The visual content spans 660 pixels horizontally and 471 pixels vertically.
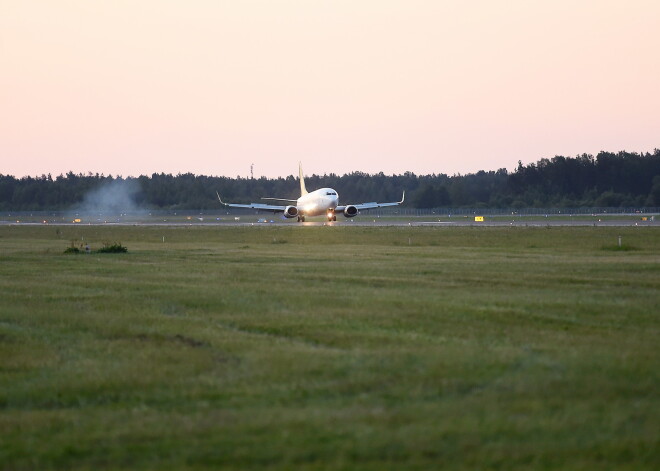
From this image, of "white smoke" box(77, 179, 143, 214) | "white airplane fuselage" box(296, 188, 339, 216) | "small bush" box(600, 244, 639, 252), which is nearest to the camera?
"small bush" box(600, 244, 639, 252)

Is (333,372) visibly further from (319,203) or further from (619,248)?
(319,203)

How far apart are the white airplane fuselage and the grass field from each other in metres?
59.4

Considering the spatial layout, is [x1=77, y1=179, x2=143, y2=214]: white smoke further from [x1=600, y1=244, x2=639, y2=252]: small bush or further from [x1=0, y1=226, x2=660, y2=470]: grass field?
[x1=0, y1=226, x2=660, y2=470]: grass field

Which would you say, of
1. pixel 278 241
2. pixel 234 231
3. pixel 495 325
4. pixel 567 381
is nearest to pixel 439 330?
pixel 495 325

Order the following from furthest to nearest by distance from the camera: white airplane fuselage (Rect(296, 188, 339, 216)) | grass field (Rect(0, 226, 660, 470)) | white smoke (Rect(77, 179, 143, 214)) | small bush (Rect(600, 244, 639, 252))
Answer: white smoke (Rect(77, 179, 143, 214))
white airplane fuselage (Rect(296, 188, 339, 216))
small bush (Rect(600, 244, 639, 252))
grass field (Rect(0, 226, 660, 470))

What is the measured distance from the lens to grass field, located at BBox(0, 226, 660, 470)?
928cm

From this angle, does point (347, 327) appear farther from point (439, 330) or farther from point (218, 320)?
point (218, 320)

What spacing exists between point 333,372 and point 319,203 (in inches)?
2960

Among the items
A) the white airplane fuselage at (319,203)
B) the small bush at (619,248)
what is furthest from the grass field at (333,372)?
the white airplane fuselage at (319,203)

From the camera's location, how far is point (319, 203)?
8825 cm

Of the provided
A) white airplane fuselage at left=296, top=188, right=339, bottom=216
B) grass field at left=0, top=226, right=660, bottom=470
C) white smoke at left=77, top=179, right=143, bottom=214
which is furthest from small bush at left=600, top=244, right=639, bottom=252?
white smoke at left=77, top=179, right=143, bottom=214

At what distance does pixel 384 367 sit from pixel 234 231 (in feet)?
197

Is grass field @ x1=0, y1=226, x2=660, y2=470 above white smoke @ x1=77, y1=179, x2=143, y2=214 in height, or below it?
below

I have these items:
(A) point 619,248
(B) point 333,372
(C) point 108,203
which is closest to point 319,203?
(A) point 619,248
